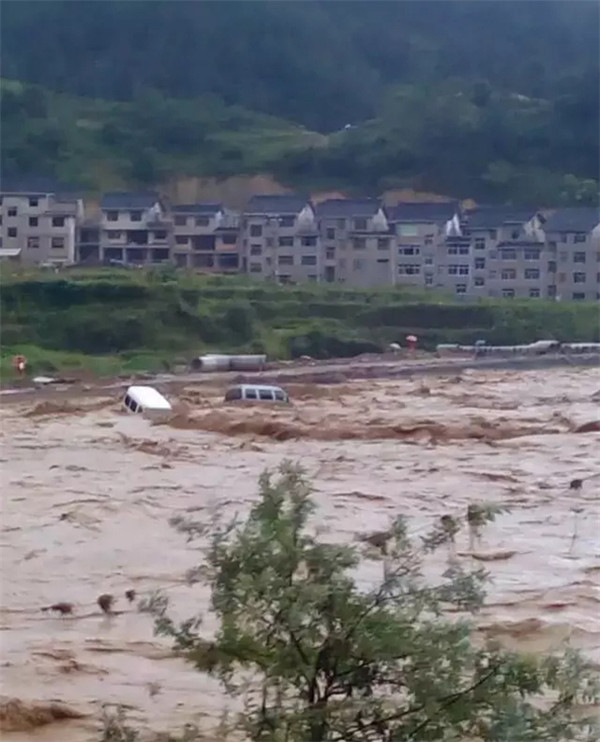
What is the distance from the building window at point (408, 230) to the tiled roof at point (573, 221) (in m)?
2.50

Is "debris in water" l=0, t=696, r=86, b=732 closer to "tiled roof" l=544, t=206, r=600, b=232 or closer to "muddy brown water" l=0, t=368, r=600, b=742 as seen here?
"muddy brown water" l=0, t=368, r=600, b=742

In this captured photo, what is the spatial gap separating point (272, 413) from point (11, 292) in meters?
8.85

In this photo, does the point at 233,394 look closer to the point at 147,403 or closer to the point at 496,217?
the point at 147,403

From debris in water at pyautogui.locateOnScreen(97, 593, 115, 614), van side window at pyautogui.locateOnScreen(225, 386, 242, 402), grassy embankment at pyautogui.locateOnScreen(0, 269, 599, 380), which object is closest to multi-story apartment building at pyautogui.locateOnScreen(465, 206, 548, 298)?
grassy embankment at pyautogui.locateOnScreen(0, 269, 599, 380)

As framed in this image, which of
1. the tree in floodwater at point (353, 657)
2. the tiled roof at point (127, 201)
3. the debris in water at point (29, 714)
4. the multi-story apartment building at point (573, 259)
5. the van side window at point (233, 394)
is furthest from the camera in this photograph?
the tiled roof at point (127, 201)

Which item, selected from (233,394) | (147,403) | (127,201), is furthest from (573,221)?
(147,403)

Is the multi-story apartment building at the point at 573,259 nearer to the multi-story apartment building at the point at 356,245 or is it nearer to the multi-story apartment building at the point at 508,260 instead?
the multi-story apartment building at the point at 508,260

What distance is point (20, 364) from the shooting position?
18234 millimetres

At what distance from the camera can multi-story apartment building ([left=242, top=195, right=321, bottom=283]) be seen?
2656cm

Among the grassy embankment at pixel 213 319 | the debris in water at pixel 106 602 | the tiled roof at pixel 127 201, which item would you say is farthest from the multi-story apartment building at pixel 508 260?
the debris in water at pixel 106 602

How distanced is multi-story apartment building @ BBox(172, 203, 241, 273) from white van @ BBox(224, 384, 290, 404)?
39.4 ft

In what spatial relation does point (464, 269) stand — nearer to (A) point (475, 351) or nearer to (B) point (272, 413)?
(A) point (475, 351)

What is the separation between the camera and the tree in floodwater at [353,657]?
110 inches

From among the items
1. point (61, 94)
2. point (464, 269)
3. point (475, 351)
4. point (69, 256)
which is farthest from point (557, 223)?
point (61, 94)
